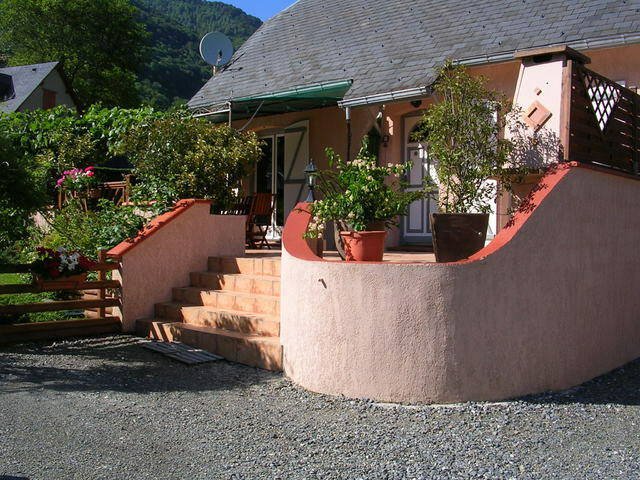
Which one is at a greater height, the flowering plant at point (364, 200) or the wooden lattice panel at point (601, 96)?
the wooden lattice panel at point (601, 96)

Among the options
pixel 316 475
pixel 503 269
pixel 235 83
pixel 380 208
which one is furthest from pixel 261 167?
pixel 316 475

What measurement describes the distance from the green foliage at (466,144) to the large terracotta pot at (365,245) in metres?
0.83

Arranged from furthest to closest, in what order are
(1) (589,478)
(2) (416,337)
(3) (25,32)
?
1. (3) (25,32)
2. (2) (416,337)
3. (1) (589,478)

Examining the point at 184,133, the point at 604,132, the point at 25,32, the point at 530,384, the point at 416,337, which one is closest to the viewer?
the point at 416,337

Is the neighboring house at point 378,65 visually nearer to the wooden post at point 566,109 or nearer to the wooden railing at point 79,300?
the wooden post at point 566,109

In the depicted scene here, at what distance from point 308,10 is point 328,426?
1268cm

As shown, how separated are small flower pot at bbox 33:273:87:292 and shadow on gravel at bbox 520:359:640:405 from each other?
527cm

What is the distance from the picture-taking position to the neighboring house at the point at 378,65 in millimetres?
9586

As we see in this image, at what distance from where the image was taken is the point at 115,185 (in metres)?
13.7

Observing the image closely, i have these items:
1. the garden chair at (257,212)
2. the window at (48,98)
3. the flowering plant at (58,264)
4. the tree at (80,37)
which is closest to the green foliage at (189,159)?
the garden chair at (257,212)

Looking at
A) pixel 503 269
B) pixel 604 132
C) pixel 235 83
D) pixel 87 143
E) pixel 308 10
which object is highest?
pixel 308 10

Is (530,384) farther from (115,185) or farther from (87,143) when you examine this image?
(87,143)

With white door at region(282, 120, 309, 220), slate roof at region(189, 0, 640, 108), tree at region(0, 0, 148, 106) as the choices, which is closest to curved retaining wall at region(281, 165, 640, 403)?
slate roof at region(189, 0, 640, 108)

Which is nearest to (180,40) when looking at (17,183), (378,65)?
(378,65)
